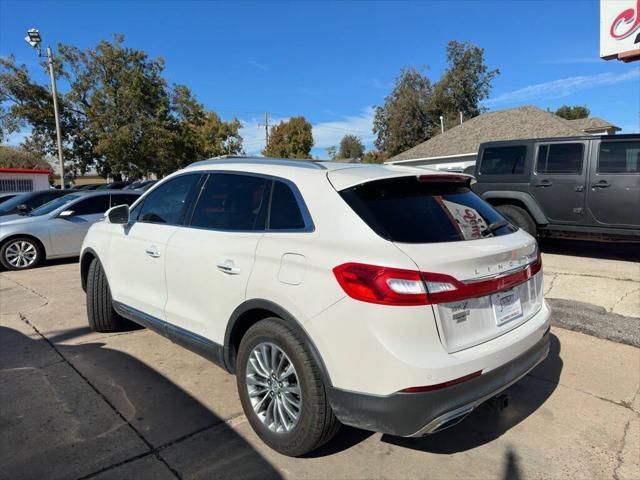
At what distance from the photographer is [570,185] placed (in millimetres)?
7719

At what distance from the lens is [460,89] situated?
50.7 m

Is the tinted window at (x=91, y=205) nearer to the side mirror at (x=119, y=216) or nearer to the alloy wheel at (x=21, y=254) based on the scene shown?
the alloy wheel at (x=21, y=254)

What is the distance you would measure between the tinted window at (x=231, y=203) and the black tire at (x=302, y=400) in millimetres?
687

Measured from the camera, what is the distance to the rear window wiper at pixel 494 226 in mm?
2876

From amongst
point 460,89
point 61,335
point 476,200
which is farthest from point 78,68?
point 460,89

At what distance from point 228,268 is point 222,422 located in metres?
1.07

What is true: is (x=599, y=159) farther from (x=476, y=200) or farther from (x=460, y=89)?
(x=460, y=89)

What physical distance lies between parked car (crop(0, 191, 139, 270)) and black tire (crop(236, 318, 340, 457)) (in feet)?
25.2

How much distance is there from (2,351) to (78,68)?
31.0m

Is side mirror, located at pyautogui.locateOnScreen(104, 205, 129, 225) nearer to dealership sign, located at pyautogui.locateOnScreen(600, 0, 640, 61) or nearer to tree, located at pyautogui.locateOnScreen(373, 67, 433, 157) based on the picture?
dealership sign, located at pyautogui.locateOnScreen(600, 0, 640, 61)

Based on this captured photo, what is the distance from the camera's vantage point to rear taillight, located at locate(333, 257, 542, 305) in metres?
2.25

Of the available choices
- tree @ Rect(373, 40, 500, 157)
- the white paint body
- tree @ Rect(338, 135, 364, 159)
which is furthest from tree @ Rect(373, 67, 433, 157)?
the white paint body

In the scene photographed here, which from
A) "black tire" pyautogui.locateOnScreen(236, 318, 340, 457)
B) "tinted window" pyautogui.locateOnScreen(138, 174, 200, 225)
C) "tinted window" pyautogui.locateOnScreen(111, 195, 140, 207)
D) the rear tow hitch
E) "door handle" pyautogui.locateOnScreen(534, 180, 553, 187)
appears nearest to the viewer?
"black tire" pyautogui.locateOnScreen(236, 318, 340, 457)

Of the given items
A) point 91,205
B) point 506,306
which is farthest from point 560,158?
point 91,205
